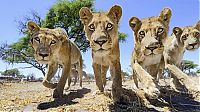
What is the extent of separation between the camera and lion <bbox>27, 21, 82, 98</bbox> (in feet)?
16.9

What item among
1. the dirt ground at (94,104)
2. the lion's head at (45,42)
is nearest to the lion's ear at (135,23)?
the dirt ground at (94,104)

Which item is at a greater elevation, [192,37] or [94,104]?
[192,37]

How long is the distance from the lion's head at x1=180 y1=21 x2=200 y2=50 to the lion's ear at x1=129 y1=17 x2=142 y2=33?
4.28 ft

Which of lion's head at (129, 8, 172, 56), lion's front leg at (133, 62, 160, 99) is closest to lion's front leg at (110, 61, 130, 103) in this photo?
lion's front leg at (133, 62, 160, 99)

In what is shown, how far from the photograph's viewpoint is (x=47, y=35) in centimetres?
557

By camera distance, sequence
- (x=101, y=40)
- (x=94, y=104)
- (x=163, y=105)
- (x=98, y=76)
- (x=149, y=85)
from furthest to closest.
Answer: (x=98, y=76)
(x=163, y=105)
(x=94, y=104)
(x=101, y=40)
(x=149, y=85)

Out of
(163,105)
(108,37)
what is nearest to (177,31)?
(163,105)

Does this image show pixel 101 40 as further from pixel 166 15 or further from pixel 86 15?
pixel 166 15

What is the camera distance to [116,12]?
5.11 meters

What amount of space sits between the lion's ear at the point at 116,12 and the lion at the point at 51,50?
3.66 feet

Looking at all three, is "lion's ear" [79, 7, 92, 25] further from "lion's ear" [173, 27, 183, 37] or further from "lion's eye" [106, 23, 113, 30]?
"lion's ear" [173, 27, 183, 37]

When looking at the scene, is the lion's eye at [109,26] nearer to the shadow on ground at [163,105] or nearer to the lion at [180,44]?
the shadow on ground at [163,105]

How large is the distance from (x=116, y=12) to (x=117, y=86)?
3.63 feet

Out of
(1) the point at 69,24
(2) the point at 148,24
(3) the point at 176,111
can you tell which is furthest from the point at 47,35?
(1) the point at 69,24
